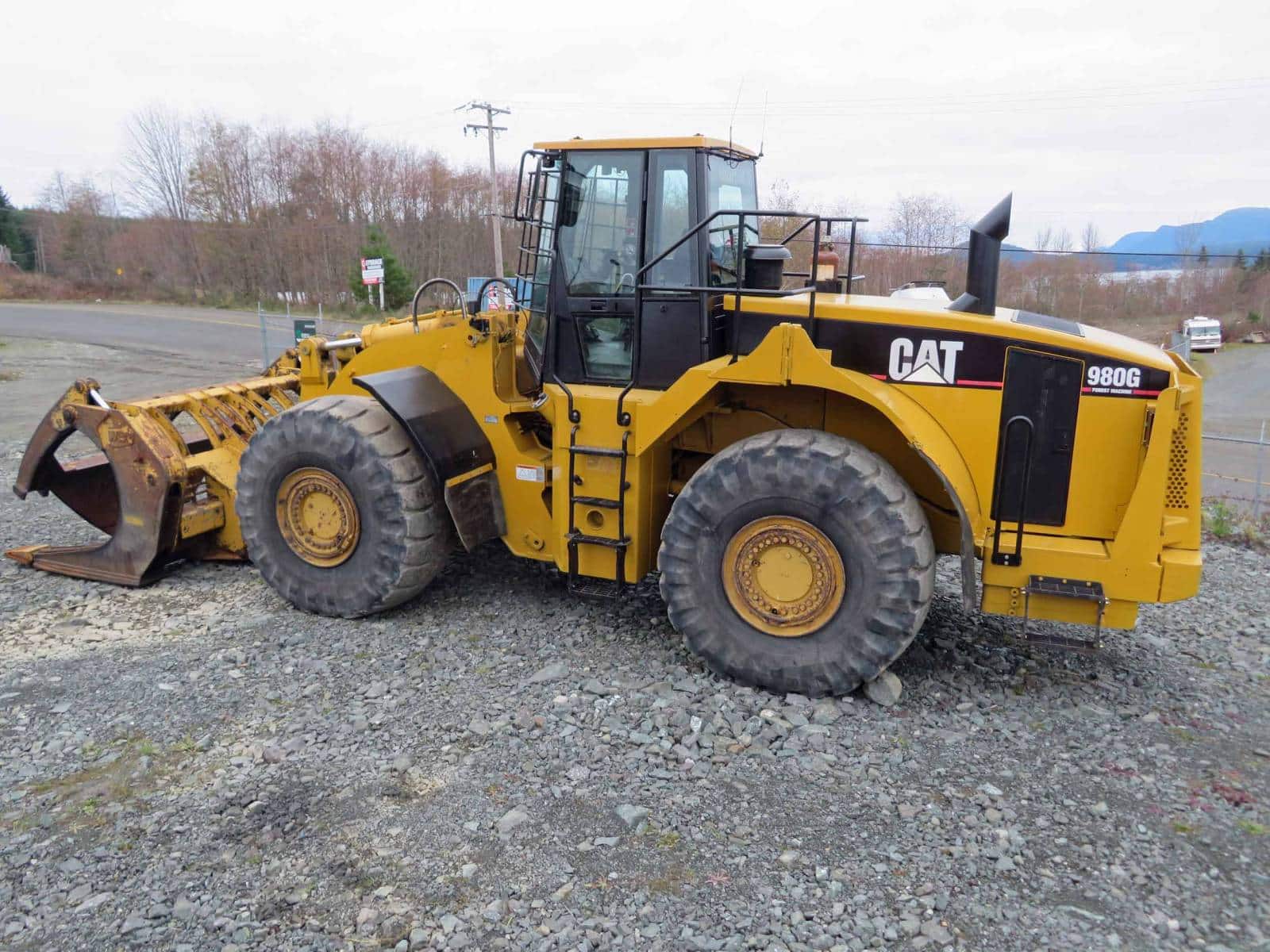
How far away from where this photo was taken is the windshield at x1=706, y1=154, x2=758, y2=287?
16.7ft

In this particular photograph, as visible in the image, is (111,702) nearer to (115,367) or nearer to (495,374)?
(495,374)

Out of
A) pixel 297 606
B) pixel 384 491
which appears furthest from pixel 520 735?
pixel 297 606

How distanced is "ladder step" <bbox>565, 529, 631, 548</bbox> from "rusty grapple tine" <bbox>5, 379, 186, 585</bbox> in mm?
2645

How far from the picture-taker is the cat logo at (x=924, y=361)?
4.50 m

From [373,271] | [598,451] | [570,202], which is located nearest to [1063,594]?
[598,451]

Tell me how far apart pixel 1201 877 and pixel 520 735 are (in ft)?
8.90

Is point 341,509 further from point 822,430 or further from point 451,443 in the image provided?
point 822,430

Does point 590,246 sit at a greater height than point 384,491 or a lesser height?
greater

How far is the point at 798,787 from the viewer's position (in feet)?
Result: 12.8

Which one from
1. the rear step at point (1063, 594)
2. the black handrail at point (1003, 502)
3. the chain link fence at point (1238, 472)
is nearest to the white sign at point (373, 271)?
the chain link fence at point (1238, 472)

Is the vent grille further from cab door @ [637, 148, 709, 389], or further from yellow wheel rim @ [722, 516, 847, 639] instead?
cab door @ [637, 148, 709, 389]

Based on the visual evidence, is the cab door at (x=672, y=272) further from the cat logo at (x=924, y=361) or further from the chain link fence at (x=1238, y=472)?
the chain link fence at (x=1238, y=472)

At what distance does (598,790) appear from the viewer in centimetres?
387

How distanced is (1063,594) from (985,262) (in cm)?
168
